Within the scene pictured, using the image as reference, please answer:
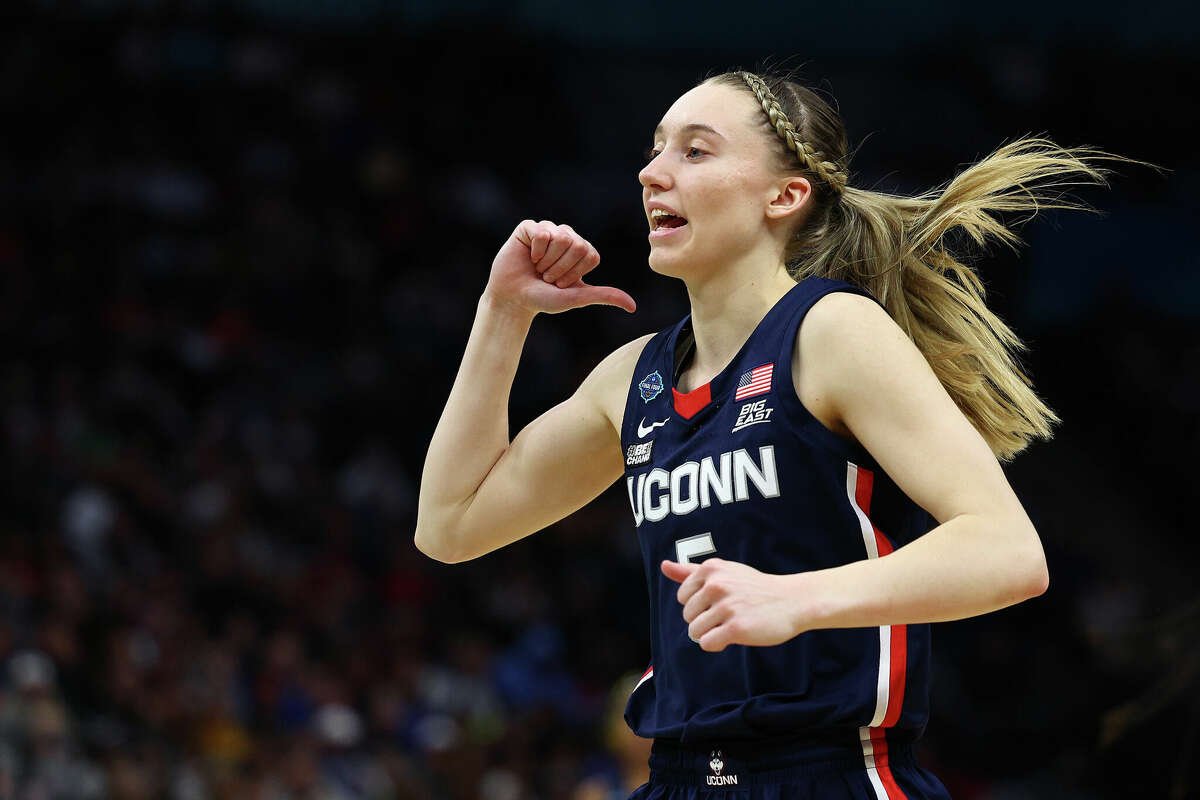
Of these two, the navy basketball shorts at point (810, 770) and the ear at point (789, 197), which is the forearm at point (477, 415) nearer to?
the ear at point (789, 197)

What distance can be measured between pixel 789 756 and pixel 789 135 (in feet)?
4.08

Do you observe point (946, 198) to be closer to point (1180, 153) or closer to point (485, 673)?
point (485, 673)

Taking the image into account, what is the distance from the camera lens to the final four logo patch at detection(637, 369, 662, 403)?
10.7 ft

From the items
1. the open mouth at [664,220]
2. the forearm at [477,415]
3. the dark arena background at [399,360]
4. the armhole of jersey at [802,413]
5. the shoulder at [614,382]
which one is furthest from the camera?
the dark arena background at [399,360]

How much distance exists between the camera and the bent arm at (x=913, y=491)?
2.52 meters

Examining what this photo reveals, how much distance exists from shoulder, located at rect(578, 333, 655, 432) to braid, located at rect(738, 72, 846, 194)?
0.50 metres

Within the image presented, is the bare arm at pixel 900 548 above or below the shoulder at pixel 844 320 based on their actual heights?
below

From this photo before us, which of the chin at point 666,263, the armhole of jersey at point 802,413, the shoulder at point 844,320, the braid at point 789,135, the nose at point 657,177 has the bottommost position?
the armhole of jersey at point 802,413

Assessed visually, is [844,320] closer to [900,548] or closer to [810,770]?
[900,548]

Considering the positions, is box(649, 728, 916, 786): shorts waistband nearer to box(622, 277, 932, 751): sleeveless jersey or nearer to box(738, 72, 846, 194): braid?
box(622, 277, 932, 751): sleeveless jersey

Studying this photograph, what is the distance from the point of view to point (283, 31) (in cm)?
1298

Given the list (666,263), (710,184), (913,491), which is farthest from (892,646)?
(710,184)

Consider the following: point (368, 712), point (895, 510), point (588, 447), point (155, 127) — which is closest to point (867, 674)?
point (895, 510)

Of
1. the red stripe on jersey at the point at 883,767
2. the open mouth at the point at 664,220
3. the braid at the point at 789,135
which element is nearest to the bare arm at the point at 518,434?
the open mouth at the point at 664,220
